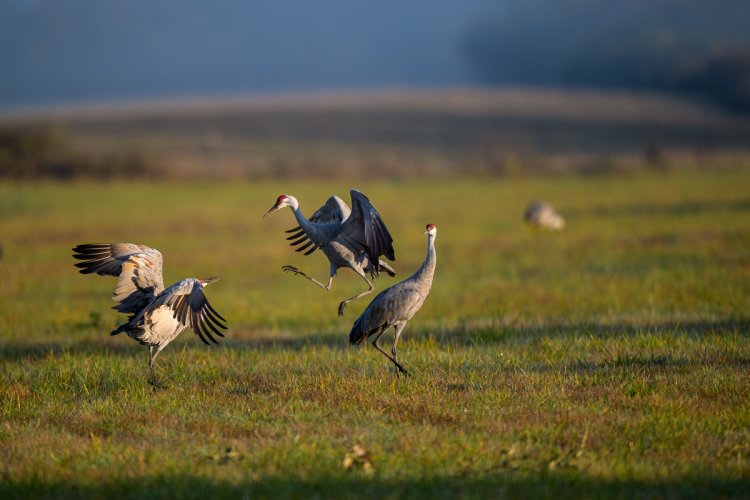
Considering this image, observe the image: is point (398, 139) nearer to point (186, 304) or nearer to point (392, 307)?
point (392, 307)

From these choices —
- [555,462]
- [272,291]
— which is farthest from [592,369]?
[272,291]

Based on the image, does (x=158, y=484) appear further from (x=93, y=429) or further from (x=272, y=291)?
(x=272, y=291)

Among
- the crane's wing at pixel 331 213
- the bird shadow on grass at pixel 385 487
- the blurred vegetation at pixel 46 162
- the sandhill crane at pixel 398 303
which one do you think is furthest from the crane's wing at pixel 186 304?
the blurred vegetation at pixel 46 162

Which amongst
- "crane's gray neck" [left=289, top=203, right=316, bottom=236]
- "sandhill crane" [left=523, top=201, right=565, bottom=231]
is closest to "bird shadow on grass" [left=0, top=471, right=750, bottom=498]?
"crane's gray neck" [left=289, top=203, right=316, bottom=236]

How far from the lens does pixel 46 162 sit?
4406cm

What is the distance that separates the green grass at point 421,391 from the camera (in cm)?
584

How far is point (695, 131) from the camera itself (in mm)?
83938

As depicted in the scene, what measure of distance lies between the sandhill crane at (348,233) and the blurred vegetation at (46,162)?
3569 cm

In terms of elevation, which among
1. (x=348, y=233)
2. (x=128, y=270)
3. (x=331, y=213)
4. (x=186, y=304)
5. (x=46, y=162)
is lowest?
(x=186, y=304)

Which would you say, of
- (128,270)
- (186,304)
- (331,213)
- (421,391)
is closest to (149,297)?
(128,270)

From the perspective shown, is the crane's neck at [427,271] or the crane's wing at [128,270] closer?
the crane's neck at [427,271]

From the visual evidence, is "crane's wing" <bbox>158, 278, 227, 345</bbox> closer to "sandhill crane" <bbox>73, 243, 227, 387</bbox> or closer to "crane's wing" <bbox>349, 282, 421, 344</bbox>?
"sandhill crane" <bbox>73, 243, 227, 387</bbox>

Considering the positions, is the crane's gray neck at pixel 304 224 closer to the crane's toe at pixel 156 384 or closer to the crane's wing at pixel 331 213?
the crane's wing at pixel 331 213

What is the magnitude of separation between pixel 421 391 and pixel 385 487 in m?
2.04
